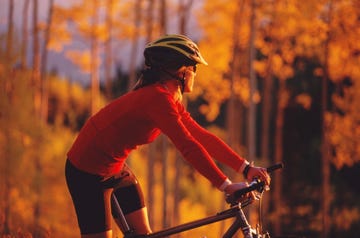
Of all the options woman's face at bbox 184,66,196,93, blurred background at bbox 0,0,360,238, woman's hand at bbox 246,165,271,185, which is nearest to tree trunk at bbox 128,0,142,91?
blurred background at bbox 0,0,360,238

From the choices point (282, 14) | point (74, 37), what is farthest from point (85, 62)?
point (282, 14)

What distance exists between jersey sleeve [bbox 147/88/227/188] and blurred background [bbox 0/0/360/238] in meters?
14.8

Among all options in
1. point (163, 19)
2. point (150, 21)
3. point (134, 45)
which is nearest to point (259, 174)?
point (163, 19)

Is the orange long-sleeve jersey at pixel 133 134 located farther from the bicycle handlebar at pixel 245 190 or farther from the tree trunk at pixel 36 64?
the tree trunk at pixel 36 64

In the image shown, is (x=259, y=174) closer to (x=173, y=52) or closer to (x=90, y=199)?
(x=173, y=52)

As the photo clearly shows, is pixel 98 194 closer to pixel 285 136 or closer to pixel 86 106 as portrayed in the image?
pixel 285 136

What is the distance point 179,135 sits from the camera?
374cm

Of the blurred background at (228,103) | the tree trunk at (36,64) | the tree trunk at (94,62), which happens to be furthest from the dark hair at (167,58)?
the tree trunk at (94,62)

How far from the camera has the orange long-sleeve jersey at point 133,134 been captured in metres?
3.73

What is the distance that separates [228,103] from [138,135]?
21056mm

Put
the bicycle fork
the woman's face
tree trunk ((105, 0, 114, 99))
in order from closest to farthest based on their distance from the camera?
the bicycle fork → the woman's face → tree trunk ((105, 0, 114, 99))

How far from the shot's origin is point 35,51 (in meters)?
Result: 28.8

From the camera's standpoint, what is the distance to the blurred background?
21234 millimetres

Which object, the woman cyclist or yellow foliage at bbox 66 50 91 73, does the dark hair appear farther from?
yellow foliage at bbox 66 50 91 73
